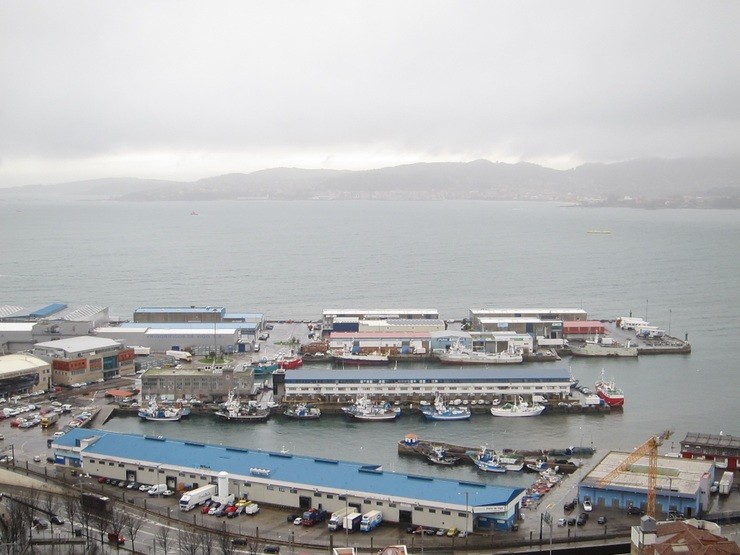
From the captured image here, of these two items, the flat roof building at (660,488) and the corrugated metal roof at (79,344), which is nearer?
the flat roof building at (660,488)

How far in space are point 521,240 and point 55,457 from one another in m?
39.8

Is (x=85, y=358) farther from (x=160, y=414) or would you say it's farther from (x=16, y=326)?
(x=16, y=326)

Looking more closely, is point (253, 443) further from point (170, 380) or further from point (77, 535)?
point (77, 535)

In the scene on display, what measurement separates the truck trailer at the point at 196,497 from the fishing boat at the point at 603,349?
10.6m

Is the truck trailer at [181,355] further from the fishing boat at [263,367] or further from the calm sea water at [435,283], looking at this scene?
the calm sea water at [435,283]

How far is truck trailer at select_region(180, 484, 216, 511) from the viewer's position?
8.81 m

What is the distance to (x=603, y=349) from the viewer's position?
1780 centimetres

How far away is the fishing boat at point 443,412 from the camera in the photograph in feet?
42.5

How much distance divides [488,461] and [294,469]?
2.70 metres

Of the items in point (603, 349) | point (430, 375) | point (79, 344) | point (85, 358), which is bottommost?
point (603, 349)

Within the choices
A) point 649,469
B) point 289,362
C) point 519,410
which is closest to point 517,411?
point 519,410

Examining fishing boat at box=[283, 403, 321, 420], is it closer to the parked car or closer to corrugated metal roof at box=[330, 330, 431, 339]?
corrugated metal roof at box=[330, 330, 431, 339]

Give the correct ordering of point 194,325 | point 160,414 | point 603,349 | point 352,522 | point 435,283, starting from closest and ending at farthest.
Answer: point 352,522
point 160,414
point 603,349
point 194,325
point 435,283

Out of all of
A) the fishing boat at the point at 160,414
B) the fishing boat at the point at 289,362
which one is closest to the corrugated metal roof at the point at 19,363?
the fishing boat at the point at 160,414
